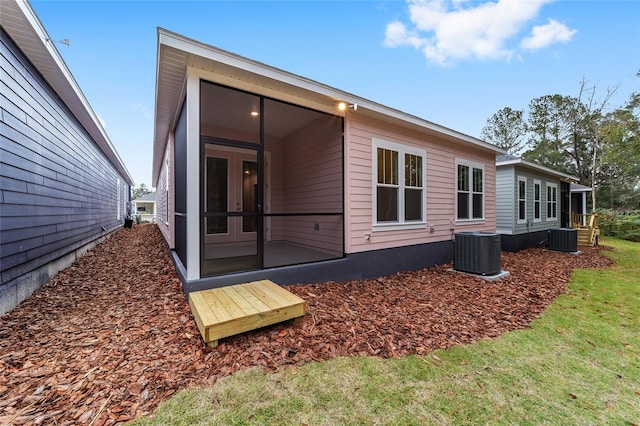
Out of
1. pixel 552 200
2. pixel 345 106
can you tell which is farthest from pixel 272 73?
pixel 552 200

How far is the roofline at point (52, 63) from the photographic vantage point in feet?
10.7

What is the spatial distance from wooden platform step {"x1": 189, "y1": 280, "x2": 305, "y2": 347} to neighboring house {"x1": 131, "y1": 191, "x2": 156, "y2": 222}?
25240 millimetres

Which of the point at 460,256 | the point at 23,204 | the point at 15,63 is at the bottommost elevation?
the point at 460,256

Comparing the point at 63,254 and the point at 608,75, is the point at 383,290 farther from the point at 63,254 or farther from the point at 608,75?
the point at 608,75

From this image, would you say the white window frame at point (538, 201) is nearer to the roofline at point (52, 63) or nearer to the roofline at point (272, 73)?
the roofline at point (272, 73)

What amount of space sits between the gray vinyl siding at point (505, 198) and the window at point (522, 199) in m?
0.58

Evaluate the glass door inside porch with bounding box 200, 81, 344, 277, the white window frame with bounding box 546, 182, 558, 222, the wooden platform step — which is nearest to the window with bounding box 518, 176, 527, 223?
the white window frame with bounding box 546, 182, 558, 222

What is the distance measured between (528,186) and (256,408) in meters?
12.0

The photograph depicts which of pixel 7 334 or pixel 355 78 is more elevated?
pixel 355 78

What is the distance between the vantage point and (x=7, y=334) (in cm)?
273

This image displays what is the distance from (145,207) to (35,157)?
37.8m

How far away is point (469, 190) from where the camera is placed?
24.3 feet

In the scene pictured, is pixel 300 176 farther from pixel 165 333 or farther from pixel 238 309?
pixel 165 333

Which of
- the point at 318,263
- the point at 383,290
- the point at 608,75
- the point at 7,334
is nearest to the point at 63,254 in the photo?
the point at 7,334
